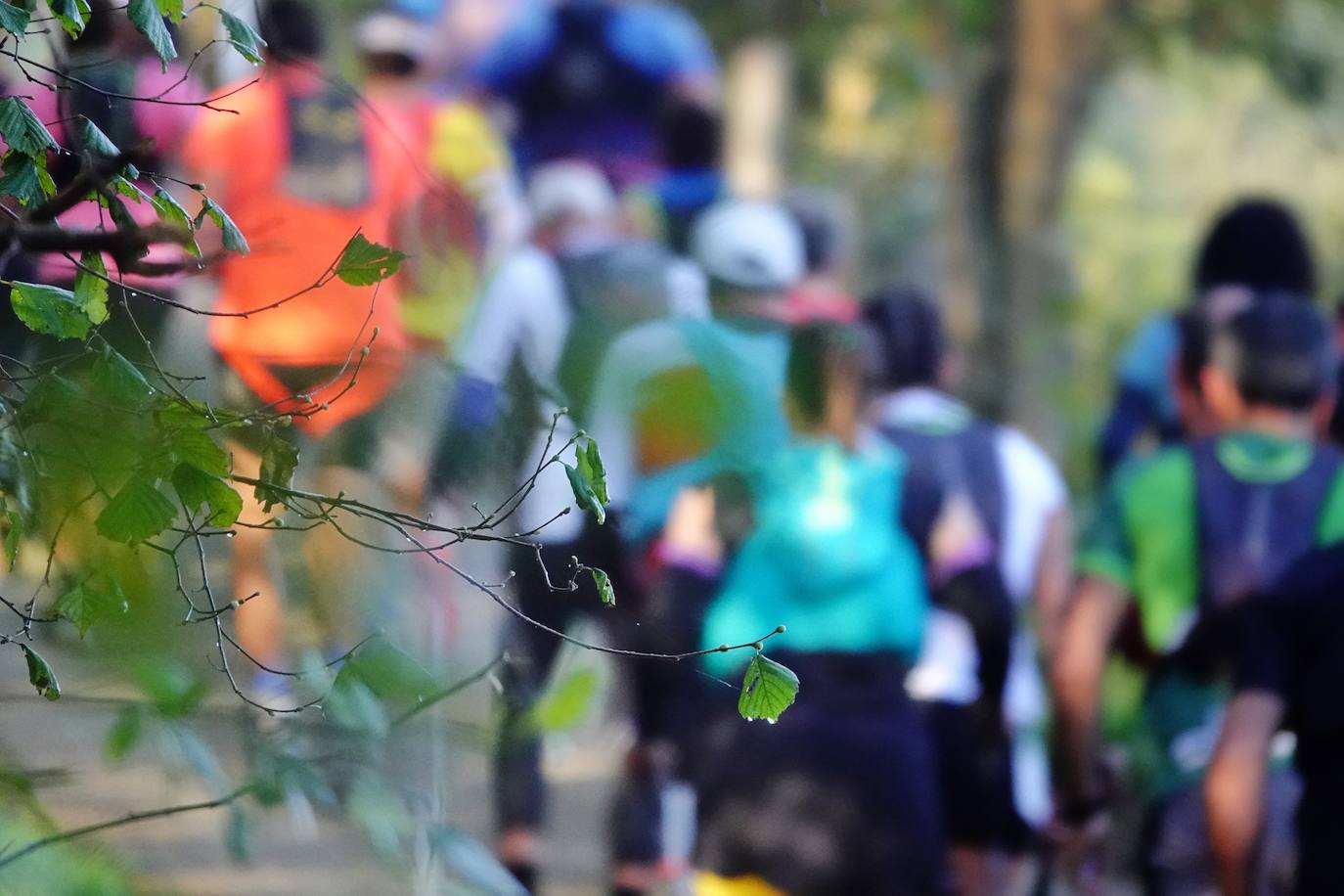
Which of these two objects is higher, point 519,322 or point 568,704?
point 519,322

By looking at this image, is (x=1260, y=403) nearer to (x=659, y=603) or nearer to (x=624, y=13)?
(x=659, y=603)

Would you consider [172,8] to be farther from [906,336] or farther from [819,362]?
[906,336]

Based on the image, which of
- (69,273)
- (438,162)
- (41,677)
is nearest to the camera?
(41,677)

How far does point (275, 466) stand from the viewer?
4.84 ft

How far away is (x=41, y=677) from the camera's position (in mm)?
1370

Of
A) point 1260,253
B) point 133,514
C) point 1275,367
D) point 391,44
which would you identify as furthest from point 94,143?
point 1260,253

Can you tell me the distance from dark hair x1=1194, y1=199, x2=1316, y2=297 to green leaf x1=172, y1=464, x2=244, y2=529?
3.97 m

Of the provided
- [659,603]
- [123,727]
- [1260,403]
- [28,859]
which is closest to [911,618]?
[659,603]

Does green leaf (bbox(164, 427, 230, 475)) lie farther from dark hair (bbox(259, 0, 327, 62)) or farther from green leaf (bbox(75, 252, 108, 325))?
dark hair (bbox(259, 0, 327, 62))

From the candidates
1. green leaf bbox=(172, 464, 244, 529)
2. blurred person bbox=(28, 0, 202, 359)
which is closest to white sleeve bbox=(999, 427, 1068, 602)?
blurred person bbox=(28, 0, 202, 359)

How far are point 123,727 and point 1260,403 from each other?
8.55 ft

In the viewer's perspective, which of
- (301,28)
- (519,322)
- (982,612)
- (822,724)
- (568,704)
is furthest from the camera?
Result: (301,28)

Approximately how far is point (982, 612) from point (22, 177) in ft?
9.42

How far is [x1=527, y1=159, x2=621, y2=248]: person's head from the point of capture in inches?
198
